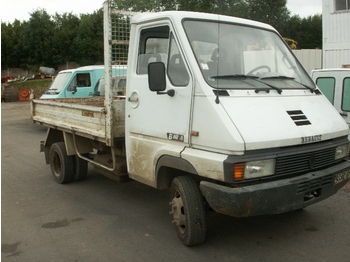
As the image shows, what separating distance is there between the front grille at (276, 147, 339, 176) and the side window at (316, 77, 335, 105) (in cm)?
357

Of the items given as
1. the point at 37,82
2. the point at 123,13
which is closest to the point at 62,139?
the point at 123,13

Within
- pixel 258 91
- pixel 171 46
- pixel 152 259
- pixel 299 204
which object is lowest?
pixel 152 259

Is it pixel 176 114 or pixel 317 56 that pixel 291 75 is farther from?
pixel 317 56

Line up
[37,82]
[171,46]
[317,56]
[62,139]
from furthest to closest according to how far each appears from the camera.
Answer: [37,82] < [317,56] < [62,139] < [171,46]

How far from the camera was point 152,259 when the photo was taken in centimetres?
409

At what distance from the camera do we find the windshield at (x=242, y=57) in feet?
14.0

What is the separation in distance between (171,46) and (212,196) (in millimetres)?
1676

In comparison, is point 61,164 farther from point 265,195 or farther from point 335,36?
point 335,36

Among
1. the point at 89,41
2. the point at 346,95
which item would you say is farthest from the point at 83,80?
the point at 89,41

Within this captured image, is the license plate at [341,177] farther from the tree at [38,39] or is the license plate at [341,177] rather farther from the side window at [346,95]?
the tree at [38,39]

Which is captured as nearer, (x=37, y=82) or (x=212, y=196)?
(x=212, y=196)

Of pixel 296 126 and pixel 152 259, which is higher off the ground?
pixel 296 126

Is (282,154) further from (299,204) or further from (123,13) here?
(123,13)

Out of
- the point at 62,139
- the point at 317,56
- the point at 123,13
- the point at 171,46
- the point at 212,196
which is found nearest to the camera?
the point at 212,196
